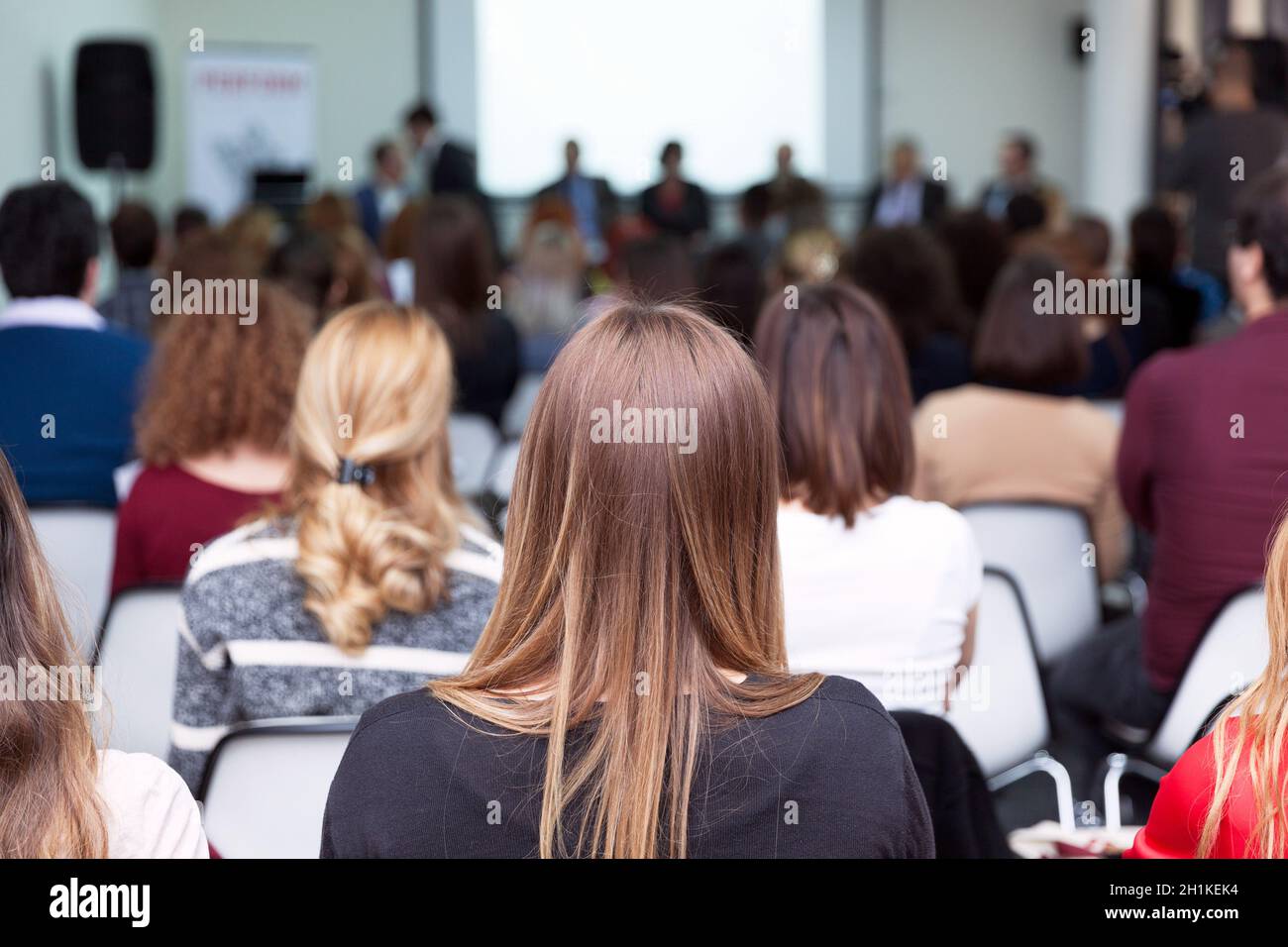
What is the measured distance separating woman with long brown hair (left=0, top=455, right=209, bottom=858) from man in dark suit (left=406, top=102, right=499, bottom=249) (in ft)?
28.1

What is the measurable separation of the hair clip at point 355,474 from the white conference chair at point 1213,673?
119 centimetres

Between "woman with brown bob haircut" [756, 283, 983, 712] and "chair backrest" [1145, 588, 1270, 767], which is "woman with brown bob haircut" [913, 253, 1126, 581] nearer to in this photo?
"chair backrest" [1145, 588, 1270, 767]

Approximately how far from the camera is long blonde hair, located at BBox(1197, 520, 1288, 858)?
1.14m

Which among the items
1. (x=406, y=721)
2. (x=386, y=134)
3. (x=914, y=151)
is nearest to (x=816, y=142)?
(x=914, y=151)

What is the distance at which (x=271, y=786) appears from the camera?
5.48 feet

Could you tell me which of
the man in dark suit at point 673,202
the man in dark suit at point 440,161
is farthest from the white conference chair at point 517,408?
the man in dark suit at point 673,202

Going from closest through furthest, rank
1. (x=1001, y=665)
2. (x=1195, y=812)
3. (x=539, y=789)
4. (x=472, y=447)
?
(x=539, y=789) < (x=1195, y=812) < (x=1001, y=665) < (x=472, y=447)

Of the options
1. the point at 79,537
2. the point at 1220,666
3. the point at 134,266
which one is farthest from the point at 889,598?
the point at 134,266

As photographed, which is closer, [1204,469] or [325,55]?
[1204,469]

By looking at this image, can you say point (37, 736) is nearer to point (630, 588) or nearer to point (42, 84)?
point (630, 588)

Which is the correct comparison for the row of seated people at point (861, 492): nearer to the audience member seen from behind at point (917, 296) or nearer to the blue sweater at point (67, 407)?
the blue sweater at point (67, 407)

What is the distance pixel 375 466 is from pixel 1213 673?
53.5 inches

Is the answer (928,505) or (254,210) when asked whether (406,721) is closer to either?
(928,505)

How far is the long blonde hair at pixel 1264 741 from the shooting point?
3.75 feet
